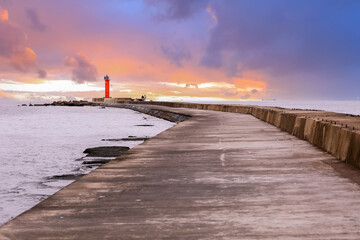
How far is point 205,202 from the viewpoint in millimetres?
3865

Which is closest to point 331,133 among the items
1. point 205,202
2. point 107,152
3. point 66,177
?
point 205,202

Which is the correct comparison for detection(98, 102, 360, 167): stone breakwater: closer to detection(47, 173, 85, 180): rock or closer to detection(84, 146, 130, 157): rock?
detection(84, 146, 130, 157): rock

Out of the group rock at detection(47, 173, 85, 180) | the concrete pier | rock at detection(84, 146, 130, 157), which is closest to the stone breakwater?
the concrete pier

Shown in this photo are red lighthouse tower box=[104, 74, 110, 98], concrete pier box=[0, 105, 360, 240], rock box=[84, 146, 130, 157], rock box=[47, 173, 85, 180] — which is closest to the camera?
concrete pier box=[0, 105, 360, 240]

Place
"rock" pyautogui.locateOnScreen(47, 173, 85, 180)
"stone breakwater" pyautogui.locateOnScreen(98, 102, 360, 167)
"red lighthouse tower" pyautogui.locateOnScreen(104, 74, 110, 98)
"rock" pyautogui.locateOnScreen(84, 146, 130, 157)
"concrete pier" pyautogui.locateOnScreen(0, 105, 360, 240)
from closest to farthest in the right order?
1. "concrete pier" pyautogui.locateOnScreen(0, 105, 360, 240)
2. "stone breakwater" pyautogui.locateOnScreen(98, 102, 360, 167)
3. "rock" pyautogui.locateOnScreen(47, 173, 85, 180)
4. "rock" pyautogui.locateOnScreen(84, 146, 130, 157)
5. "red lighthouse tower" pyautogui.locateOnScreen(104, 74, 110, 98)

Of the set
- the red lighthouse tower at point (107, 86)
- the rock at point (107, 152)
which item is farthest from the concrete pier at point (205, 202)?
the red lighthouse tower at point (107, 86)

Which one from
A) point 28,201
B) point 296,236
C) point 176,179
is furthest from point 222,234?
point 28,201

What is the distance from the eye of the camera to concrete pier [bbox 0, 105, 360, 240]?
9.85 ft

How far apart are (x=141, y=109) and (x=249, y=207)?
162ft

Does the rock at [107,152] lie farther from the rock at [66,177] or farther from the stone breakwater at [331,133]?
the stone breakwater at [331,133]

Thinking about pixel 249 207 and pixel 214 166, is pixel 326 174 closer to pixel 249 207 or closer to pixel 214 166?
pixel 214 166

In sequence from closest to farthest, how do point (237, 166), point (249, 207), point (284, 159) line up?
1. point (249, 207)
2. point (237, 166)
3. point (284, 159)

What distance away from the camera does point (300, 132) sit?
9.95 meters

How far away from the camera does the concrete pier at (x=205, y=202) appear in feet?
9.85
